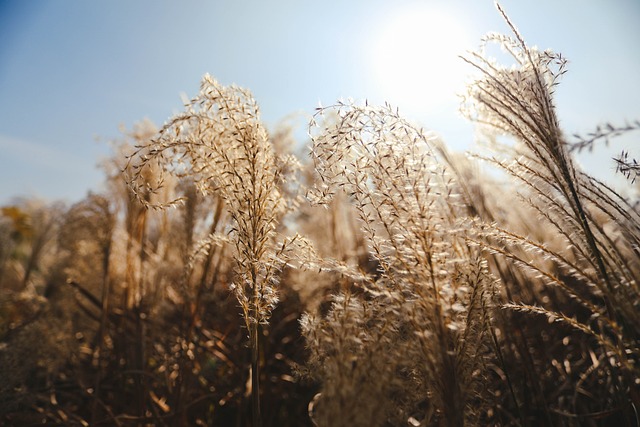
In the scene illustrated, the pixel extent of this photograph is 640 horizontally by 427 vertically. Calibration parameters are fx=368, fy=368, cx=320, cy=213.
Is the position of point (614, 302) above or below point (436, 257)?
below

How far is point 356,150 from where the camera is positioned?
1.17 meters

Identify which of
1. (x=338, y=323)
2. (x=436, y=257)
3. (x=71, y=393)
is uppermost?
(x=436, y=257)

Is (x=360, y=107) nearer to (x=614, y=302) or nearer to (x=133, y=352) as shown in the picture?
(x=614, y=302)

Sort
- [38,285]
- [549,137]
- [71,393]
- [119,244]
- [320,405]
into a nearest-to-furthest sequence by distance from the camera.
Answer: [320,405]
[549,137]
[71,393]
[119,244]
[38,285]

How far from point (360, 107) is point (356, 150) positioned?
0.14 meters

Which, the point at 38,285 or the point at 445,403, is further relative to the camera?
the point at 38,285

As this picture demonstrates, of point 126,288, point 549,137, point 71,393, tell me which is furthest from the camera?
point 126,288

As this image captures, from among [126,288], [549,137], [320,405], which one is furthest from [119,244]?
[549,137]

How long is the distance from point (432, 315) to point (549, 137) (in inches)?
24.8

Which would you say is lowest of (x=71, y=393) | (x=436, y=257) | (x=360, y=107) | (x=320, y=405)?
(x=71, y=393)

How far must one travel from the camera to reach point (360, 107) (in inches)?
46.3

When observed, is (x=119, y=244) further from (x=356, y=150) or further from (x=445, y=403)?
(x=445, y=403)

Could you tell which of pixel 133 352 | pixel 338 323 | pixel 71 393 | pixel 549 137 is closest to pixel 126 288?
pixel 133 352

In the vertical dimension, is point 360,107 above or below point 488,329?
above
